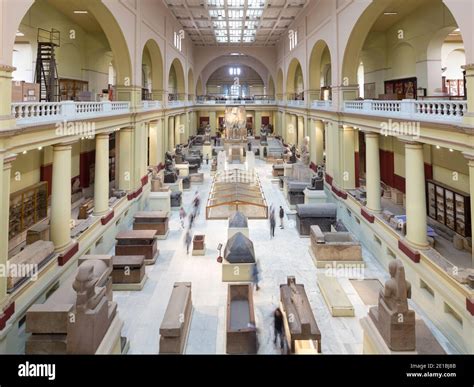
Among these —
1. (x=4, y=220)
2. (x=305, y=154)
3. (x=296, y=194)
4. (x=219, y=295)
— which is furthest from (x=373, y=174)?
(x=305, y=154)

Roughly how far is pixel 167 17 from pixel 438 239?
20.6 metres

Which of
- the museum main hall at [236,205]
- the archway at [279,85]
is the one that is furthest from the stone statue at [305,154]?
the archway at [279,85]

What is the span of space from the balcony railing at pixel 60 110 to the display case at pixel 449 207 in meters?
11.4

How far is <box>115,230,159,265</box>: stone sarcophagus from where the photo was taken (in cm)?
1155

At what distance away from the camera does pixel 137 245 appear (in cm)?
1176

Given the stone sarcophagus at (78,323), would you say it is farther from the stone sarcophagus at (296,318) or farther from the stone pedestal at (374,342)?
the stone pedestal at (374,342)

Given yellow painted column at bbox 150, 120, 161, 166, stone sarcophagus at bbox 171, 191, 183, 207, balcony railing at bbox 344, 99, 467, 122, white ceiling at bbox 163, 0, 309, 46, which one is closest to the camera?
balcony railing at bbox 344, 99, 467, 122

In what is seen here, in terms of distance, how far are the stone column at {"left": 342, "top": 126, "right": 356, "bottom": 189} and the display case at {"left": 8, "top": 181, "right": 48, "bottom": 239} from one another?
12054 millimetres

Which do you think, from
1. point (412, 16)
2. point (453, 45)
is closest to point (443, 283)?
point (412, 16)

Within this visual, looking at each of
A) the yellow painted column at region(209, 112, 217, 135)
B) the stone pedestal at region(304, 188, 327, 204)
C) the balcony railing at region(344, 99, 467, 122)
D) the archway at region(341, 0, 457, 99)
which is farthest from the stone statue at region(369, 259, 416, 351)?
the yellow painted column at region(209, 112, 217, 135)

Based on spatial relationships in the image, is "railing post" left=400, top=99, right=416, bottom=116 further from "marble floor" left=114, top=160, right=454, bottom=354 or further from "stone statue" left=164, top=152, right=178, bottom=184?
"stone statue" left=164, top=152, right=178, bottom=184

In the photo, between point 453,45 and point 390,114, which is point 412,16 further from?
point 390,114

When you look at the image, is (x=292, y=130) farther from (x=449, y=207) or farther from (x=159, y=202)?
(x=449, y=207)

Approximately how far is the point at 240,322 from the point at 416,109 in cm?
687
